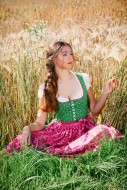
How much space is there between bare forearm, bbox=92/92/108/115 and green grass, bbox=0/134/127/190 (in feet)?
0.90

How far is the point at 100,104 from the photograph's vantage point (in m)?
2.01

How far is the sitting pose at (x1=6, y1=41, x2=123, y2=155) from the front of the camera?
75.1 inches

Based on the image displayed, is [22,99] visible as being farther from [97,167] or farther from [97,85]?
[97,167]

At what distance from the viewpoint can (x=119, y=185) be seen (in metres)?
1.59

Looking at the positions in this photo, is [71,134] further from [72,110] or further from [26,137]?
[26,137]

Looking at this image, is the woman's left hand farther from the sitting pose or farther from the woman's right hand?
the woman's right hand

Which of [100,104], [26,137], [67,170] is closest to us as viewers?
[67,170]

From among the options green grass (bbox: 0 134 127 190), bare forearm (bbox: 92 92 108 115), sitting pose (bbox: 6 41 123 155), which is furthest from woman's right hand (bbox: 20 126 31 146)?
bare forearm (bbox: 92 92 108 115)

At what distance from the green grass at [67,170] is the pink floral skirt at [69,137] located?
2.5 inches

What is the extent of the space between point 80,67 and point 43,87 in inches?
13.7

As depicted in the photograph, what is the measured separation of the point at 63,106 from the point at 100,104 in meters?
0.20

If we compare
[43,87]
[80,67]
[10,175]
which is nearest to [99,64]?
[80,67]

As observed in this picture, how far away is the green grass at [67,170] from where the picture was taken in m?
1.57

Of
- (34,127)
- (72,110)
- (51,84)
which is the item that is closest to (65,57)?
(51,84)
